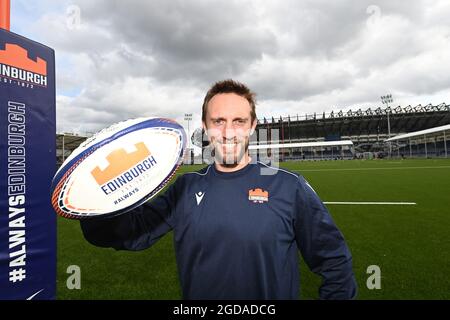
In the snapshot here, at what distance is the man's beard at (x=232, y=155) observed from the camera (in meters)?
1.65

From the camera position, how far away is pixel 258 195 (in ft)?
5.17

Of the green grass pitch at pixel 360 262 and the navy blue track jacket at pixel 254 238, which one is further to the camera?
the green grass pitch at pixel 360 262

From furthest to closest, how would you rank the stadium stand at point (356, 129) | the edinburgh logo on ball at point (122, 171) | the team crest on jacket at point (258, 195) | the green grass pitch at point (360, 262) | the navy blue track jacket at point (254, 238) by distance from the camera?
the stadium stand at point (356, 129) < the green grass pitch at point (360, 262) < the edinburgh logo on ball at point (122, 171) < the team crest on jacket at point (258, 195) < the navy blue track jacket at point (254, 238)

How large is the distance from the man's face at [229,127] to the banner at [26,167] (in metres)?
1.85

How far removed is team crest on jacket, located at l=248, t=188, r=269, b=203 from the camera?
5.12 ft

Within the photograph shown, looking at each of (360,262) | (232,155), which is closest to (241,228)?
(232,155)

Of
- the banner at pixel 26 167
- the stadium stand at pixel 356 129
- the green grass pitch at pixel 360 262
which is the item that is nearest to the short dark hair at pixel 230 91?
the banner at pixel 26 167

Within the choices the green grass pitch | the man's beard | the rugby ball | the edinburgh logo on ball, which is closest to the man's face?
the man's beard

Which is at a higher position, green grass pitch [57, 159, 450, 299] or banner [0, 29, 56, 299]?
banner [0, 29, 56, 299]

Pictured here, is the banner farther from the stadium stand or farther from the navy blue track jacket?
the stadium stand

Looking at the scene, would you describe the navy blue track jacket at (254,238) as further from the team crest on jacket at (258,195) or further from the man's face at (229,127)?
the man's face at (229,127)

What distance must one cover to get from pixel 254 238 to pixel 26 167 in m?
2.25
